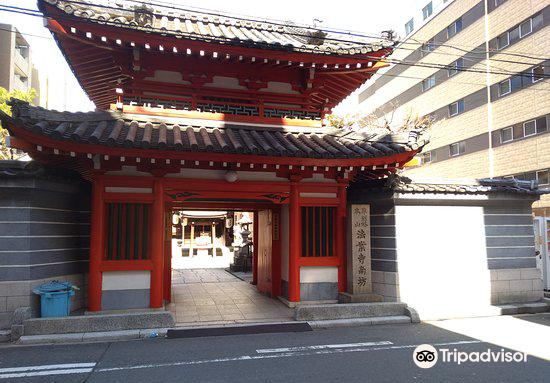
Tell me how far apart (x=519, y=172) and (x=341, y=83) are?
20.1m

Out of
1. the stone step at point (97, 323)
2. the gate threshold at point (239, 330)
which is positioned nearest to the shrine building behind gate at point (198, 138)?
the stone step at point (97, 323)

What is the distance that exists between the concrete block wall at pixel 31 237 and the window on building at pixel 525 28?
91.2 feet

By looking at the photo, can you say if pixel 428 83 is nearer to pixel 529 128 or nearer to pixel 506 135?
pixel 506 135

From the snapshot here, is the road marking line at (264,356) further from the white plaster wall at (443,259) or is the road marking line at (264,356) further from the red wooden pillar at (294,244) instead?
the red wooden pillar at (294,244)

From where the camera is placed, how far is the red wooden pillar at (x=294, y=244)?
33.6 feet

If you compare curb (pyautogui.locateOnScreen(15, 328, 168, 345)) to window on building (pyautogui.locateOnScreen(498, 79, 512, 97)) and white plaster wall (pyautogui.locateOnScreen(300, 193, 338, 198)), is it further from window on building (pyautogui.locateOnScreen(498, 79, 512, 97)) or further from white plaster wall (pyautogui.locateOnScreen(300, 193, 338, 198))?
window on building (pyautogui.locateOnScreen(498, 79, 512, 97))

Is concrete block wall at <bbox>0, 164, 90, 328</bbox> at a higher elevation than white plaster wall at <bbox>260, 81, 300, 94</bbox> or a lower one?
lower

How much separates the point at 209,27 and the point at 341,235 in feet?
23.0

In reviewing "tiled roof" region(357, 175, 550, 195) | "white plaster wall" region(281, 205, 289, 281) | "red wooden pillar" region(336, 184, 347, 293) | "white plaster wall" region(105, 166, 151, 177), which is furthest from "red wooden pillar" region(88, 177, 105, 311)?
"tiled roof" region(357, 175, 550, 195)

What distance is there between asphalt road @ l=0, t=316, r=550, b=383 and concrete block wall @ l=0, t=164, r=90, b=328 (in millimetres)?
1404

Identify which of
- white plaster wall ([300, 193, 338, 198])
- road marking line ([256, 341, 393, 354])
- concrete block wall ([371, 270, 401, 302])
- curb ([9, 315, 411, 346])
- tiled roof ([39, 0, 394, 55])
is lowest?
road marking line ([256, 341, 393, 354])

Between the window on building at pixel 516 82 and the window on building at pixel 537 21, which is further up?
the window on building at pixel 537 21

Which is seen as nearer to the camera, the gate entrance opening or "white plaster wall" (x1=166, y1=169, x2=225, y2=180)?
"white plaster wall" (x1=166, y1=169, x2=225, y2=180)

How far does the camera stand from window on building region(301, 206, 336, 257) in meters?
10.5
